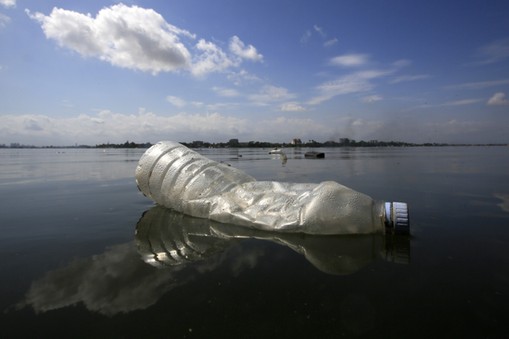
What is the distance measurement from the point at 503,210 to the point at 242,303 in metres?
6.22

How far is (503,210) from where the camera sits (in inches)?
232

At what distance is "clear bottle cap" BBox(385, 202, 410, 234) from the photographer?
4145 mm

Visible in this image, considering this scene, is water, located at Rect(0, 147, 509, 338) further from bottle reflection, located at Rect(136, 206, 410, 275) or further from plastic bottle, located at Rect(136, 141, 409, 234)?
plastic bottle, located at Rect(136, 141, 409, 234)

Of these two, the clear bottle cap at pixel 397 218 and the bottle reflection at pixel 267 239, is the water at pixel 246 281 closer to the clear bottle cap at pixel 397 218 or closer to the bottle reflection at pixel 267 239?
the bottle reflection at pixel 267 239

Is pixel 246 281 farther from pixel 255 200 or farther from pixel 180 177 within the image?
pixel 180 177

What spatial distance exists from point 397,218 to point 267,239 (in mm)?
1910

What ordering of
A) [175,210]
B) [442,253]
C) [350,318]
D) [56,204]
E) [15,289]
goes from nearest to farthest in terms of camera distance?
[350,318] → [15,289] → [442,253] → [175,210] → [56,204]

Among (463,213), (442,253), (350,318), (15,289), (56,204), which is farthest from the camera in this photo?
(56,204)

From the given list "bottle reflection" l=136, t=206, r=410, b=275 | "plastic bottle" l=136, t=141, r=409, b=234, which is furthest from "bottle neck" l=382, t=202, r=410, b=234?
"bottle reflection" l=136, t=206, r=410, b=275

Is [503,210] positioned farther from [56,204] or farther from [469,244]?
[56,204]

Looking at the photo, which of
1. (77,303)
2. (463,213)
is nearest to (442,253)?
(463,213)

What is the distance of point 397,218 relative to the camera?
4.15 metres

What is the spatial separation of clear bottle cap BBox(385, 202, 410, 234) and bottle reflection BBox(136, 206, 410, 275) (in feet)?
0.49

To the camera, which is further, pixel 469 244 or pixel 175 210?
pixel 175 210
